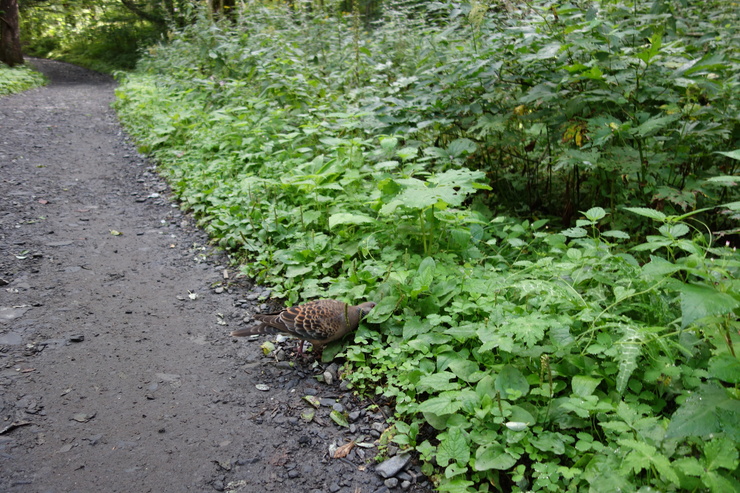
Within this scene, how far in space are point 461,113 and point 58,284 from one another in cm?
391

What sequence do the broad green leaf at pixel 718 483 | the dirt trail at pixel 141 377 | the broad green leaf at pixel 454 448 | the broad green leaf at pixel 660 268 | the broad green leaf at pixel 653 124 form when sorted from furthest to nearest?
the broad green leaf at pixel 653 124 < the dirt trail at pixel 141 377 < the broad green leaf at pixel 454 448 < the broad green leaf at pixel 660 268 < the broad green leaf at pixel 718 483

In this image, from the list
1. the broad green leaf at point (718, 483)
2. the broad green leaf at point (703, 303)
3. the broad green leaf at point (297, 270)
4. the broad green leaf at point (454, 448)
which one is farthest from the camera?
the broad green leaf at point (297, 270)

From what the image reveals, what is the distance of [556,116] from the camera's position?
4.03m

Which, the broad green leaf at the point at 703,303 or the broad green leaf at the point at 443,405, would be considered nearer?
the broad green leaf at the point at 703,303

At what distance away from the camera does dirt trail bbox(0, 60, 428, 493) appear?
2.34m

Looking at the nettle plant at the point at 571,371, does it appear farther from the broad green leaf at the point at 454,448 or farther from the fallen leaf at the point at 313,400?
the fallen leaf at the point at 313,400

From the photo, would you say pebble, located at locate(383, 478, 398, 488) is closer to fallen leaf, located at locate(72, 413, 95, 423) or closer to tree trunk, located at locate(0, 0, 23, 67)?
fallen leaf, located at locate(72, 413, 95, 423)

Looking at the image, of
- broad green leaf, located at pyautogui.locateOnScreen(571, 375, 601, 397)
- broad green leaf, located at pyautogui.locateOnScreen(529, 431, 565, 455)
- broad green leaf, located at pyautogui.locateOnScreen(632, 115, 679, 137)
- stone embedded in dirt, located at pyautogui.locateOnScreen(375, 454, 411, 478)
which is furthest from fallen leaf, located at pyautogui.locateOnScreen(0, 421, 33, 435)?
broad green leaf, located at pyautogui.locateOnScreen(632, 115, 679, 137)

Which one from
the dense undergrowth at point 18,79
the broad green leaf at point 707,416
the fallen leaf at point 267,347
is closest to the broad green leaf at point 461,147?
the fallen leaf at point 267,347

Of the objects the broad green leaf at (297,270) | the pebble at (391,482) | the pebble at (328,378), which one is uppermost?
the broad green leaf at (297,270)

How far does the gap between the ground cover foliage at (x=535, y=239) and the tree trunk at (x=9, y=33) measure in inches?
559

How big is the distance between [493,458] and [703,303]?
1092 millimetres

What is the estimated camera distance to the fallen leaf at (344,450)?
2.51 meters

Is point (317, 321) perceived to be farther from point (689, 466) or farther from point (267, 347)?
point (689, 466)
